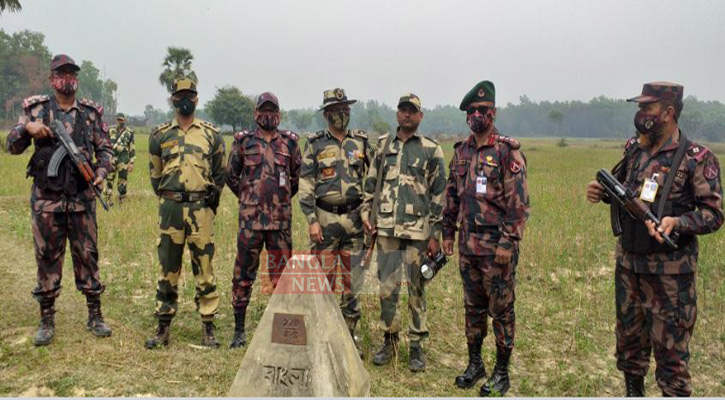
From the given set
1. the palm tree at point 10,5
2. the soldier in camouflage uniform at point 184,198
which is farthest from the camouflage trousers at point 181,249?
the palm tree at point 10,5

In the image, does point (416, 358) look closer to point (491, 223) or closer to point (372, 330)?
point (372, 330)

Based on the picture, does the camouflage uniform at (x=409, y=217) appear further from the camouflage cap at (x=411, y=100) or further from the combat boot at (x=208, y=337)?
the combat boot at (x=208, y=337)

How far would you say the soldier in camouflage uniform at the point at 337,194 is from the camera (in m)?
4.73

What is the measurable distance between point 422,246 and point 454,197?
0.54 metres

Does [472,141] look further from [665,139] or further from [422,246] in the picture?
[665,139]

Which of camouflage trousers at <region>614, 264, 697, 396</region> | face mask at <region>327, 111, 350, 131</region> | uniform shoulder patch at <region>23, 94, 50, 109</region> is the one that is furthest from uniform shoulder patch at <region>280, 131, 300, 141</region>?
camouflage trousers at <region>614, 264, 697, 396</region>

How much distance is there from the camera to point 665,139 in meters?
3.48

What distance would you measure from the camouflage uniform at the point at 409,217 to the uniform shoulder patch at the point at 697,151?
189 centimetres

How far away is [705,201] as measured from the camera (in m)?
3.25

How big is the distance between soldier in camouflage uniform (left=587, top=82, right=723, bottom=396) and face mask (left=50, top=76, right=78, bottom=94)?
192 inches

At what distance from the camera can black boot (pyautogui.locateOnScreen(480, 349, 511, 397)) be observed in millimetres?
4125

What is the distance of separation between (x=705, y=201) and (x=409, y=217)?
2187 mm

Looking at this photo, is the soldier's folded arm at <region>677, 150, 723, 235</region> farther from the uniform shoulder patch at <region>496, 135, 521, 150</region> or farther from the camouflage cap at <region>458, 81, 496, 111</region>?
the camouflage cap at <region>458, 81, 496, 111</region>

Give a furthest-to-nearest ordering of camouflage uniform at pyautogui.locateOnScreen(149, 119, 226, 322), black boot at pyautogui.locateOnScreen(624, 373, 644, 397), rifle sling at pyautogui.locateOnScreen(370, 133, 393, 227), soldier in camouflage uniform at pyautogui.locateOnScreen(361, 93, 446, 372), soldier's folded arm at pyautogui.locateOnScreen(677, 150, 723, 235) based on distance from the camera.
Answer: camouflage uniform at pyautogui.locateOnScreen(149, 119, 226, 322) → rifle sling at pyautogui.locateOnScreen(370, 133, 393, 227) → soldier in camouflage uniform at pyautogui.locateOnScreen(361, 93, 446, 372) → black boot at pyautogui.locateOnScreen(624, 373, 644, 397) → soldier's folded arm at pyautogui.locateOnScreen(677, 150, 723, 235)
